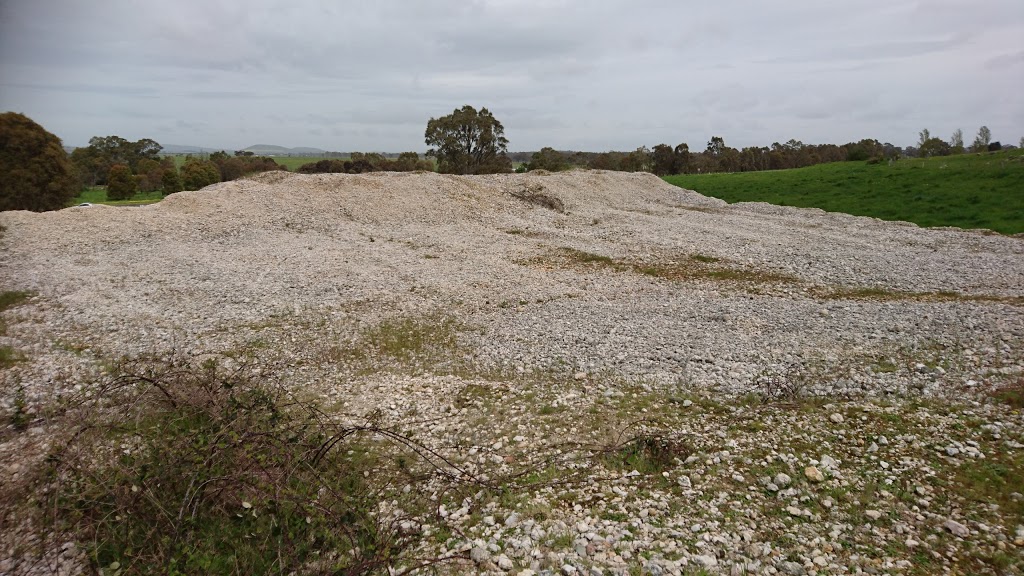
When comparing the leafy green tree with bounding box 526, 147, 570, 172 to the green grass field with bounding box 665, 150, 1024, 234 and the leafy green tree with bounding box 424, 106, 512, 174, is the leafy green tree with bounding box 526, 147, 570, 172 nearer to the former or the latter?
the leafy green tree with bounding box 424, 106, 512, 174

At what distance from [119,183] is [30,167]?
108ft

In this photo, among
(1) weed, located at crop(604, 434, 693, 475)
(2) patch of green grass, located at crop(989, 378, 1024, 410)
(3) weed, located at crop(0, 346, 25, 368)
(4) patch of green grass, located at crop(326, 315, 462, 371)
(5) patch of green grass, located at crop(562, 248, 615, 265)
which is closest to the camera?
(1) weed, located at crop(604, 434, 693, 475)

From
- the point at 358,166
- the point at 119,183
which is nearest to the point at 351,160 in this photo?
the point at 358,166

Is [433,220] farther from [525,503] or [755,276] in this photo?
[525,503]

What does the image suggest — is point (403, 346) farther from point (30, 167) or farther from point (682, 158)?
point (682, 158)

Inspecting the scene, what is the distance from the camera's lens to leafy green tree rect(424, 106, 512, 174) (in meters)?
Answer: 65.8

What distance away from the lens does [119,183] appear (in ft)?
214

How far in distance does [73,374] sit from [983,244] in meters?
45.1

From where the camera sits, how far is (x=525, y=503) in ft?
27.6

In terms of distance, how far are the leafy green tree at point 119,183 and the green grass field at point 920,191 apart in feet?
264

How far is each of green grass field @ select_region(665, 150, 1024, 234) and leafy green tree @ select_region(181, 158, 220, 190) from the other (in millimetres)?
71488

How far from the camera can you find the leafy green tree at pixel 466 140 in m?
65.8

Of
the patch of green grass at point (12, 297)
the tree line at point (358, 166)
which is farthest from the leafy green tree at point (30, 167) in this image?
the patch of green grass at point (12, 297)

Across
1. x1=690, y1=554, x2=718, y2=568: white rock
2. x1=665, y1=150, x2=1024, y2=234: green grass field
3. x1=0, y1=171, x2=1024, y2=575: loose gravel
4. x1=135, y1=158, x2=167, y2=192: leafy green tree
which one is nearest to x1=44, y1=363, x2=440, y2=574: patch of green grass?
x1=0, y1=171, x2=1024, y2=575: loose gravel
